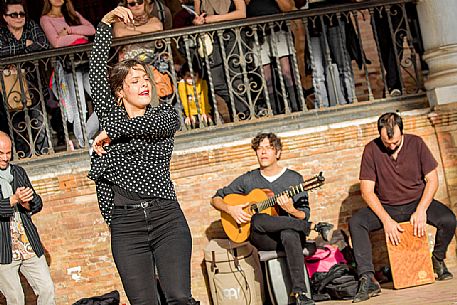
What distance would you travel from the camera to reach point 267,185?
30.1 feet

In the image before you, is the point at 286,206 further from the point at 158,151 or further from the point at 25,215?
the point at 158,151

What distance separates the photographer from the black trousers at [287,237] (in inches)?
342

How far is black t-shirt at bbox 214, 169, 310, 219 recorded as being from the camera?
9.03 m

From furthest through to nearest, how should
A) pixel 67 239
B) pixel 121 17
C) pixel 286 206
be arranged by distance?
Answer: pixel 67 239
pixel 286 206
pixel 121 17

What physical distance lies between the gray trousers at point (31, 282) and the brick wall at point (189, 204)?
911mm

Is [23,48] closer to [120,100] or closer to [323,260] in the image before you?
[323,260]

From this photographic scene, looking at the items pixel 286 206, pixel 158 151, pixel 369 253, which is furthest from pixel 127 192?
pixel 369 253

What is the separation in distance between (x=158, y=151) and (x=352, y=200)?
15.6ft

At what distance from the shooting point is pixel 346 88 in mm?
10609

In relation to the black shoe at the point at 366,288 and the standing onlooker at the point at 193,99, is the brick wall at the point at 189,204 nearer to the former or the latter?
the standing onlooker at the point at 193,99

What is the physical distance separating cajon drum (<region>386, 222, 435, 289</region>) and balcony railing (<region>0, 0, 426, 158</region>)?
6.58 feet

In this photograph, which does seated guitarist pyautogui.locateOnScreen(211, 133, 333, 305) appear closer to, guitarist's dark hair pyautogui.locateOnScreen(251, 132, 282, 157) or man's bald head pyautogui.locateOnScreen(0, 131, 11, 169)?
guitarist's dark hair pyautogui.locateOnScreen(251, 132, 282, 157)

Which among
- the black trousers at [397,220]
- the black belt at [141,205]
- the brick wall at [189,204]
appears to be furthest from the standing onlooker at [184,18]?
the black belt at [141,205]

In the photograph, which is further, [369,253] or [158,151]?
[369,253]
